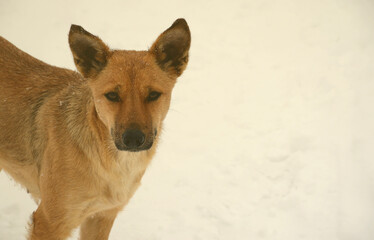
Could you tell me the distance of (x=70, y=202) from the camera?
10.4 feet

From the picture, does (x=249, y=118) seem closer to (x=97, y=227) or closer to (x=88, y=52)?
(x=97, y=227)

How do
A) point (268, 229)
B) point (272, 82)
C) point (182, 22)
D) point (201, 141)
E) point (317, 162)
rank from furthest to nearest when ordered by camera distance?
point (272, 82)
point (201, 141)
point (317, 162)
point (268, 229)
point (182, 22)

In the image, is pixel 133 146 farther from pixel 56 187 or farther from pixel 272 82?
pixel 272 82

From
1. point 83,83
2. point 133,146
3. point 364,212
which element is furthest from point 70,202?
point 364,212

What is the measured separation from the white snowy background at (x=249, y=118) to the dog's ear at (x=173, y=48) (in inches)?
87.1

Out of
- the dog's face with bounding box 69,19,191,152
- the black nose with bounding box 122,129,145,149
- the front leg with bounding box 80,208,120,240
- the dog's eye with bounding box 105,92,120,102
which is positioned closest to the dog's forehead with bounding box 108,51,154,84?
the dog's face with bounding box 69,19,191,152

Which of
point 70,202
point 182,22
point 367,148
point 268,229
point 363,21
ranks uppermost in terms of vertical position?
point 182,22

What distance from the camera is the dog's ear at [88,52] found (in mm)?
3100

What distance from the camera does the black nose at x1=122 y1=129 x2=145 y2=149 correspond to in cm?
284

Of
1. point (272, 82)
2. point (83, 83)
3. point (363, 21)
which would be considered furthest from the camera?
point (363, 21)

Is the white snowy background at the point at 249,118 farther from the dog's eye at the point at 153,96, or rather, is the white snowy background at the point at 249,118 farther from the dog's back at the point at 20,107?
the dog's eye at the point at 153,96

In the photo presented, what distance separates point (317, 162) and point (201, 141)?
184cm

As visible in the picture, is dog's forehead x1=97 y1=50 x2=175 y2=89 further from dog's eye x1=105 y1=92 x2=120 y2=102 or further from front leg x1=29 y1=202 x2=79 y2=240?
front leg x1=29 y1=202 x2=79 y2=240

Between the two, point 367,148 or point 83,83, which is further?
point 367,148
